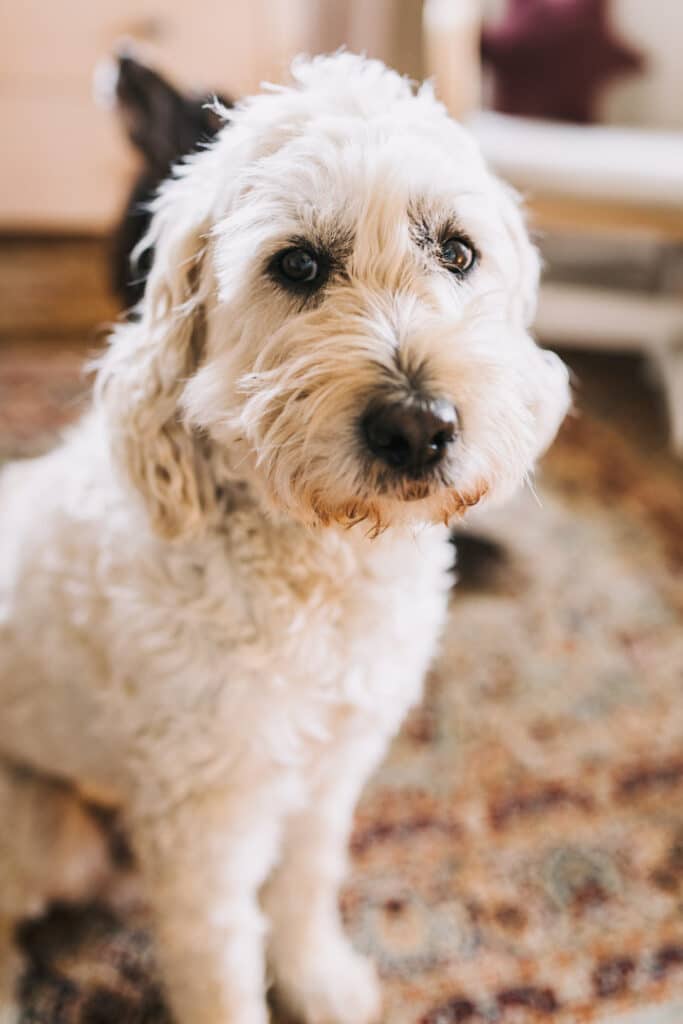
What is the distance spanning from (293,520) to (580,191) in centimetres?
152

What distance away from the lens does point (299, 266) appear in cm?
95

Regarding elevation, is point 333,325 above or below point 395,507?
above

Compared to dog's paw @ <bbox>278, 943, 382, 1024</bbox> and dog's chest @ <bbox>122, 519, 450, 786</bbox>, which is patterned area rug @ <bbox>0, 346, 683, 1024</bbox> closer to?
dog's paw @ <bbox>278, 943, 382, 1024</bbox>

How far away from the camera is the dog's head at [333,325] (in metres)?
0.86

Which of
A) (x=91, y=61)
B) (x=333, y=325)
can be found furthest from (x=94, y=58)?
(x=333, y=325)

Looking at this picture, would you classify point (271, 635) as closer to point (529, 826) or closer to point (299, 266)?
point (299, 266)

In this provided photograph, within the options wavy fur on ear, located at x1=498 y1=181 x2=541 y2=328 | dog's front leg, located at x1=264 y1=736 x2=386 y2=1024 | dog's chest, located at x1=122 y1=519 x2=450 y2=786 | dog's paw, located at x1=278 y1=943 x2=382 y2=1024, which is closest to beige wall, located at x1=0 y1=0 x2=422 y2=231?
wavy fur on ear, located at x1=498 y1=181 x2=541 y2=328

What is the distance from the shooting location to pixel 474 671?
185 cm

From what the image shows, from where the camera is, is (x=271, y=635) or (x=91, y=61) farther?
(x=91, y=61)

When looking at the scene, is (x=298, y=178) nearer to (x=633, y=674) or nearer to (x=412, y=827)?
(x=412, y=827)

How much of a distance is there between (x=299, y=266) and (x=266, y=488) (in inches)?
9.3

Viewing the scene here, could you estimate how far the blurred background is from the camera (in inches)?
54.0

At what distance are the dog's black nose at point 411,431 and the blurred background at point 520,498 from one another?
586 millimetres

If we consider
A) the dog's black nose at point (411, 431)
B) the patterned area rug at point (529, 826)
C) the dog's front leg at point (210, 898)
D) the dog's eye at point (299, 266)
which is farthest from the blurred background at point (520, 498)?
the dog's black nose at point (411, 431)
